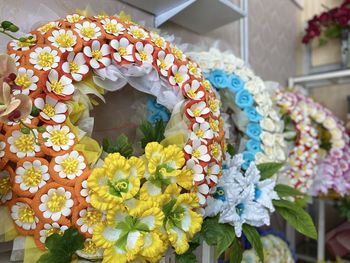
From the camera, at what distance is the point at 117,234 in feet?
1.88

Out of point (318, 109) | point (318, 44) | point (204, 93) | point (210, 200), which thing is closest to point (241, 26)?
point (318, 109)

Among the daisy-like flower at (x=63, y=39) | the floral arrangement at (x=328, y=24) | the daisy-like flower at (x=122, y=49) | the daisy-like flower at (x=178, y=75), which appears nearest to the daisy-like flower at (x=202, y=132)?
the daisy-like flower at (x=178, y=75)

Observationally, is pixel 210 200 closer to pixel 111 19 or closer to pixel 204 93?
pixel 204 93

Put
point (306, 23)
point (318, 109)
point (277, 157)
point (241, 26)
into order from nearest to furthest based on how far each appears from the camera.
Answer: point (277, 157), point (318, 109), point (241, 26), point (306, 23)

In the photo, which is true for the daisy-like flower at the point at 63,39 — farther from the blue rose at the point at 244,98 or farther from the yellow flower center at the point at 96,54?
the blue rose at the point at 244,98

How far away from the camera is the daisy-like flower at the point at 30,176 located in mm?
558

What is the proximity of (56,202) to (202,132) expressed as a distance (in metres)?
0.34

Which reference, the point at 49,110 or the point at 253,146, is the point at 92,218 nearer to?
the point at 49,110

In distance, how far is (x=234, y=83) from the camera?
1055 mm

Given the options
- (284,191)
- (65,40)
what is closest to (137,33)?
(65,40)

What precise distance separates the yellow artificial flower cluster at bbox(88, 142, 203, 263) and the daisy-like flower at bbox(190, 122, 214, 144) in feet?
0.30

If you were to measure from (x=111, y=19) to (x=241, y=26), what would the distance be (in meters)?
1.05

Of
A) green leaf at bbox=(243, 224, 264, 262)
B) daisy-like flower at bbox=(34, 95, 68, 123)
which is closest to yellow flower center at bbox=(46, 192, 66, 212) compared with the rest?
daisy-like flower at bbox=(34, 95, 68, 123)

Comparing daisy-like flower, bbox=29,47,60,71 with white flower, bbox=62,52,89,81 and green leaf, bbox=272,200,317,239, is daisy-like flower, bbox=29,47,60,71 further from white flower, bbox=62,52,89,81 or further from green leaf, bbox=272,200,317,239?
green leaf, bbox=272,200,317,239
